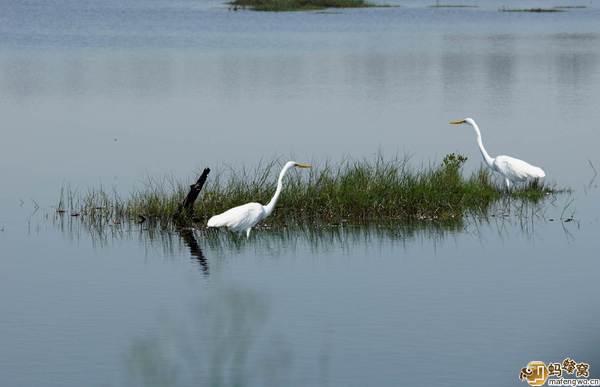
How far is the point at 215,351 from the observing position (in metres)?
11.6

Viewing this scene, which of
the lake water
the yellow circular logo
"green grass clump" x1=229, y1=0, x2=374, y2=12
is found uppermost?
"green grass clump" x1=229, y1=0, x2=374, y2=12

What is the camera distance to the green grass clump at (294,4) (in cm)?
7531

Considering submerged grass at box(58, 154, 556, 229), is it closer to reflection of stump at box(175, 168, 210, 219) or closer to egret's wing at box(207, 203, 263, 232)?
reflection of stump at box(175, 168, 210, 219)

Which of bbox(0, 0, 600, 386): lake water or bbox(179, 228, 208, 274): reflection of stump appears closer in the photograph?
bbox(0, 0, 600, 386): lake water

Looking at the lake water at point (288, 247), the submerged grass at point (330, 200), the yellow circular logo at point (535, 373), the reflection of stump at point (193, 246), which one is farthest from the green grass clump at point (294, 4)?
the yellow circular logo at point (535, 373)

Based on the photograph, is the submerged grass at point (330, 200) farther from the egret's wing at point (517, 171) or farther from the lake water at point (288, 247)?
the egret's wing at point (517, 171)

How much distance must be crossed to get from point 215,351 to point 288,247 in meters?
4.06

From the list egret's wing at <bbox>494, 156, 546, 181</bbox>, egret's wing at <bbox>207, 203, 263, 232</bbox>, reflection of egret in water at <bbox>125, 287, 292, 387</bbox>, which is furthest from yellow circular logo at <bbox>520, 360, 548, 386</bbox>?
egret's wing at <bbox>494, 156, 546, 181</bbox>

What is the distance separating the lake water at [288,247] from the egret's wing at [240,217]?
35 cm

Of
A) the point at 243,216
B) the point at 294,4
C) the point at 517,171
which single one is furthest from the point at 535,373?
the point at 294,4

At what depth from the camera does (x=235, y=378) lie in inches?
427

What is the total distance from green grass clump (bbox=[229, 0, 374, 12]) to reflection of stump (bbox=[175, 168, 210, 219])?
59.1m

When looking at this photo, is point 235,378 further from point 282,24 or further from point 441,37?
point 282,24

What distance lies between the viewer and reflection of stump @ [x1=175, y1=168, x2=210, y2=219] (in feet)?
52.0
